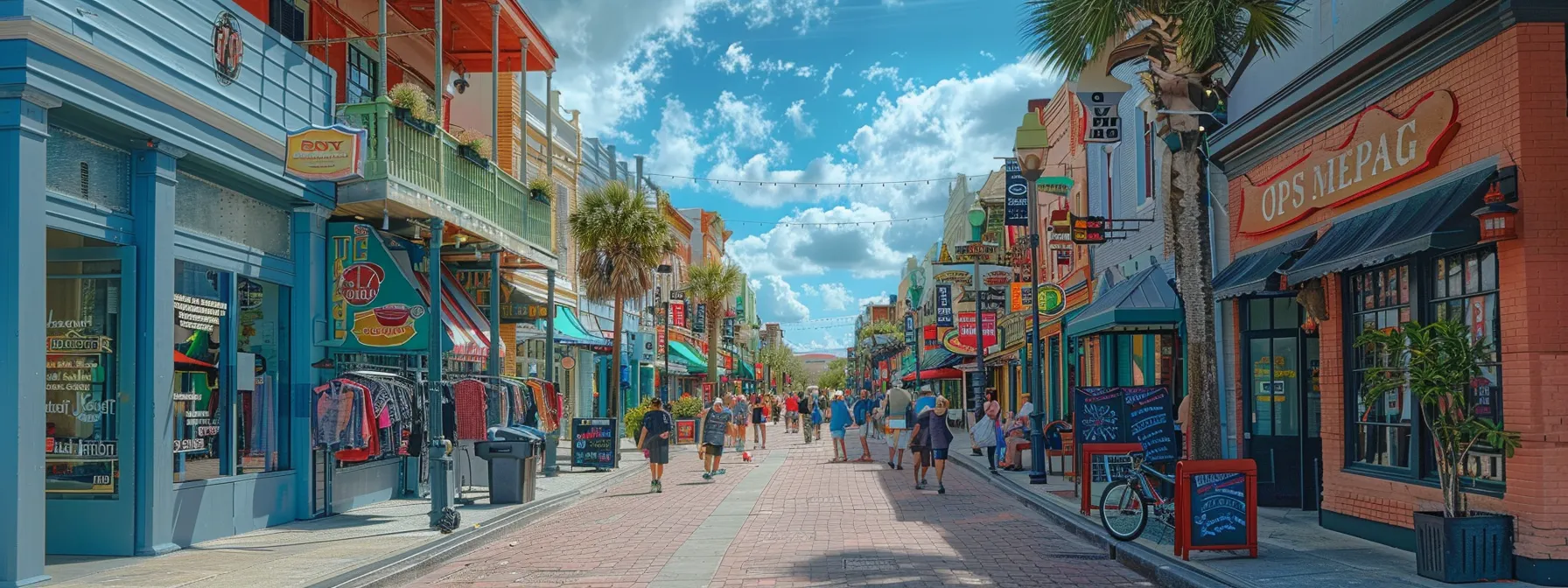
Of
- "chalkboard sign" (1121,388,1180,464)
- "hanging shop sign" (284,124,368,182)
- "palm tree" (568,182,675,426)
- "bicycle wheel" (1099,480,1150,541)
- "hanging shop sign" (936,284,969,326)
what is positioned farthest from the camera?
"hanging shop sign" (936,284,969,326)

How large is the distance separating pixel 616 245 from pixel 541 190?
6.83 meters

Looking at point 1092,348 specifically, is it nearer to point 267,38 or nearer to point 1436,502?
point 1436,502

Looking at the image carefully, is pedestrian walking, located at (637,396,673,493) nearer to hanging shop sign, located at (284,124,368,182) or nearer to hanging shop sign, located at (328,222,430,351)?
hanging shop sign, located at (328,222,430,351)

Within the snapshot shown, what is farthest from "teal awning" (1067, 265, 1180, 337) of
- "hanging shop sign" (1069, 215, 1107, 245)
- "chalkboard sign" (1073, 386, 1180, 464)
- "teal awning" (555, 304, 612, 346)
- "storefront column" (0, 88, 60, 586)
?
→ "storefront column" (0, 88, 60, 586)

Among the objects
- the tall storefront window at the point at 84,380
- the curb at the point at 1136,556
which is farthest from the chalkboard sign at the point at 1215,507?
the tall storefront window at the point at 84,380

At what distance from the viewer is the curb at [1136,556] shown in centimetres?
1046

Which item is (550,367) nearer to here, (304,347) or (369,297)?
(369,297)

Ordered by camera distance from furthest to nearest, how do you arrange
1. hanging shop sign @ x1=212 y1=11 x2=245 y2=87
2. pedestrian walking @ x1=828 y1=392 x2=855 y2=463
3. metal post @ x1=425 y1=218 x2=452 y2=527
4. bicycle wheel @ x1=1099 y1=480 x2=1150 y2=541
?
pedestrian walking @ x1=828 y1=392 x2=855 y2=463, metal post @ x1=425 y1=218 x2=452 y2=527, hanging shop sign @ x1=212 y1=11 x2=245 y2=87, bicycle wheel @ x1=1099 y1=480 x2=1150 y2=541

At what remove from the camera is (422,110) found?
17.1 metres

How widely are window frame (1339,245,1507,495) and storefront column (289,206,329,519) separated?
12.4m

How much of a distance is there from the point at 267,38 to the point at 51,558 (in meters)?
6.34

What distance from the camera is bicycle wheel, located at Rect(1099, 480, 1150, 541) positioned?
12875 millimetres

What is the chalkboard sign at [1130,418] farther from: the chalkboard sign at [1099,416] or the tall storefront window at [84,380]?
the tall storefront window at [84,380]

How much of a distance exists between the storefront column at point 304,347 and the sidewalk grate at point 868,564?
7.66 m
